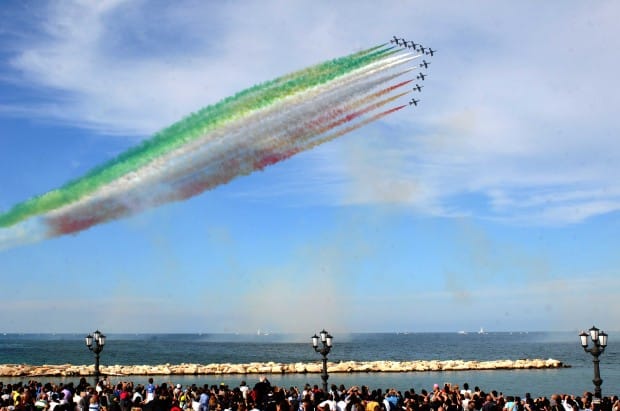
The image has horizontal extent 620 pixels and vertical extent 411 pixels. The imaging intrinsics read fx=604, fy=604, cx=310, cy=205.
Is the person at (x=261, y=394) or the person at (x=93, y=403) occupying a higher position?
the person at (x=261, y=394)

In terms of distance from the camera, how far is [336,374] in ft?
209

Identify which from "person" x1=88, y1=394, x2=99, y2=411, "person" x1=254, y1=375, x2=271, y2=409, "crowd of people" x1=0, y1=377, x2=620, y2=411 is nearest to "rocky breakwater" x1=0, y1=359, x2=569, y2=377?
"crowd of people" x1=0, y1=377, x2=620, y2=411

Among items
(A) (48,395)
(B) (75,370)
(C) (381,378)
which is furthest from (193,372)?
(A) (48,395)

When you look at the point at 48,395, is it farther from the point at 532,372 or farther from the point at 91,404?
the point at 532,372

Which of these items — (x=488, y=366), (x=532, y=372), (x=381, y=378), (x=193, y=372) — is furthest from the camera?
(x=488, y=366)

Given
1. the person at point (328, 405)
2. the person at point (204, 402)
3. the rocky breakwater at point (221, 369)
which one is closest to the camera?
the person at point (328, 405)

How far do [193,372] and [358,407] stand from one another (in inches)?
1990

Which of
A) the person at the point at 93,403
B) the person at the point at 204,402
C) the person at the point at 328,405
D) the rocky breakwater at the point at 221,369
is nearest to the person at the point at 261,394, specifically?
the person at the point at 328,405

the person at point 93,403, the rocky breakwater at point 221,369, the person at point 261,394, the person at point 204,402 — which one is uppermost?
the person at point 261,394

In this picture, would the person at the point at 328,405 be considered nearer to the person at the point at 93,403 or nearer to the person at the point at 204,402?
the person at the point at 204,402

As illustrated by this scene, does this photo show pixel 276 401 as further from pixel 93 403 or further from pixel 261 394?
pixel 93 403

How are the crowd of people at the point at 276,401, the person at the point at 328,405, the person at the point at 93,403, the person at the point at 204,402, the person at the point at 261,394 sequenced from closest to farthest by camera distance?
the person at the point at 328,405, the crowd of people at the point at 276,401, the person at the point at 261,394, the person at the point at 93,403, the person at the point at 204,402

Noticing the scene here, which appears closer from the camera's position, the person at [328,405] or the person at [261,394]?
the person at [328,405]

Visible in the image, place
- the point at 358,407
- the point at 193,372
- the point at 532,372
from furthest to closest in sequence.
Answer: the point at 532,372
the point at 193,372
the point at 358,407
